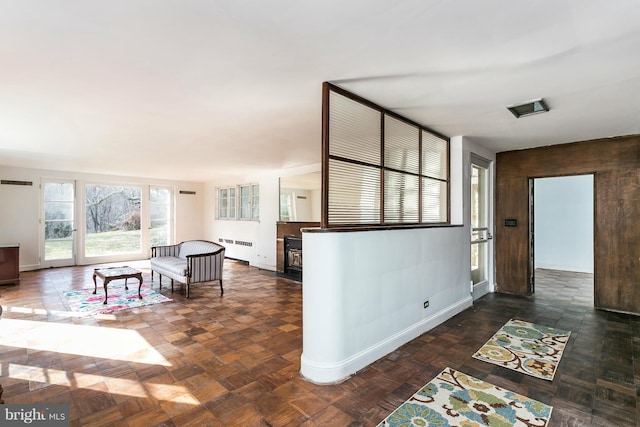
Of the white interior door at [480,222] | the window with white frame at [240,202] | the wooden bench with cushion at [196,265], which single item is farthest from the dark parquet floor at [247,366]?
the window with white frame at [240,202]

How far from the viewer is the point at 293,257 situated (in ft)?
21.6

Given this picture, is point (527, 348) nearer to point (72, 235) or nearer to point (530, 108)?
point (530, 108)

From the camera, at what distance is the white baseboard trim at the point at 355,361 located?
2.33m

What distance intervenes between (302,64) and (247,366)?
2.36m

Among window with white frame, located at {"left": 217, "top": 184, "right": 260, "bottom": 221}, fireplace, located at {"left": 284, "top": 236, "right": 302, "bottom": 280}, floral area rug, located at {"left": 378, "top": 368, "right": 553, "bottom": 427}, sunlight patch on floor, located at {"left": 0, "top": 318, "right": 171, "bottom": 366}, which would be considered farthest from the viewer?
window with white frame, located at {"left": 217, "top": 184, "right": 260, "bottom": 221}

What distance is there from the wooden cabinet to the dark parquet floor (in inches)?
58.2

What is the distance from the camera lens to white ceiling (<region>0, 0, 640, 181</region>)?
5.24 ft

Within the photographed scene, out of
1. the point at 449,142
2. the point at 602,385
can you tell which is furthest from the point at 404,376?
the point at 449,142

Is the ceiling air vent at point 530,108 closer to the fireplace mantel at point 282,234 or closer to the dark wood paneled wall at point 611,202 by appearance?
the dark wood paneled wall at point 611,202

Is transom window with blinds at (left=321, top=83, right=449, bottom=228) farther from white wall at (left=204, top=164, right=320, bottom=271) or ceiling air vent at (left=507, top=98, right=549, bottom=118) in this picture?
white wall at (left=204, top=164, right=320, bottom=271)

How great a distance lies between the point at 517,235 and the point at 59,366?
5812 mm

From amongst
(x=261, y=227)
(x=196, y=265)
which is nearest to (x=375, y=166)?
(x=196, y=265)

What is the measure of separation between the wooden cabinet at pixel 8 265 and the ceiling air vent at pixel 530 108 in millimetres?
7855

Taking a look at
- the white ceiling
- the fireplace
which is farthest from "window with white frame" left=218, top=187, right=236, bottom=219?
the white ceiling
